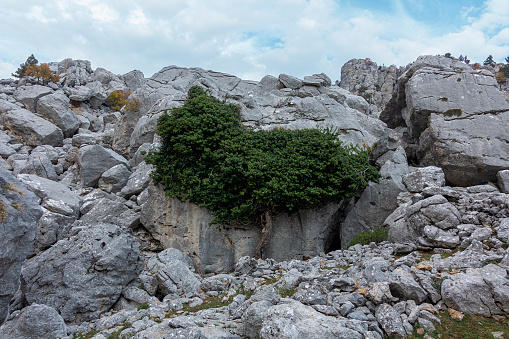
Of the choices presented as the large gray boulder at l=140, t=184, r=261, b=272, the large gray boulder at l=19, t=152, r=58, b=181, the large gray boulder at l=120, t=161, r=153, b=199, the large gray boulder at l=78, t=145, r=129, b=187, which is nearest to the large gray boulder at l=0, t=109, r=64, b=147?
the large gray boulder at l=19, t=152, r=58, b=181

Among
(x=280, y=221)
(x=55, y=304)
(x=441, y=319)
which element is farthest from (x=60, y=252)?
(x=441, y=319)

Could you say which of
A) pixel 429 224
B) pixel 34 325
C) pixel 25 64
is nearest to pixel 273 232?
pixel 429 224

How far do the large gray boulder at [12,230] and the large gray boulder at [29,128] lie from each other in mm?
22368

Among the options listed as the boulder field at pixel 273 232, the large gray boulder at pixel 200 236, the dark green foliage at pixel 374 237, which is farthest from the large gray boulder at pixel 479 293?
the large gray boulder at pixel 200 236

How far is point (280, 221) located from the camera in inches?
683

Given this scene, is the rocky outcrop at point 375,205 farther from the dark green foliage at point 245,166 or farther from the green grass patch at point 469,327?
the green grass patch at point 469,327

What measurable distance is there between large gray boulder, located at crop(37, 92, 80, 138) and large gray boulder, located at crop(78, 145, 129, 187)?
8.80 m

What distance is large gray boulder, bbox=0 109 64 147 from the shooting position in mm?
27781

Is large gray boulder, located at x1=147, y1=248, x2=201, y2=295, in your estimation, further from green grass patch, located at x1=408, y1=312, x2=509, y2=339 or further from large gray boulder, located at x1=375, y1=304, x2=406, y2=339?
green grass patch, located at x1=408, y1=312, x2=509, y2=339

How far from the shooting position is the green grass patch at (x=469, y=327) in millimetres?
6962

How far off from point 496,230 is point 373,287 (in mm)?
6368

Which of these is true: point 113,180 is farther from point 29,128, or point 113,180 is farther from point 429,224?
point 429,224

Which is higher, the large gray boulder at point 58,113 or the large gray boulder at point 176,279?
the large gray boulder at point 58,113

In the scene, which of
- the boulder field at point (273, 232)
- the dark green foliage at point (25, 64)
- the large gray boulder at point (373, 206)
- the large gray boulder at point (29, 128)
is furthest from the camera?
the dark green foliage at point (25, 64)
